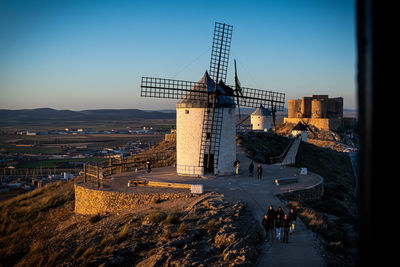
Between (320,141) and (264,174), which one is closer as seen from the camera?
(264,174)

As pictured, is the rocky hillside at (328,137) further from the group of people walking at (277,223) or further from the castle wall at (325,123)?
the group of people walking at (277,223)

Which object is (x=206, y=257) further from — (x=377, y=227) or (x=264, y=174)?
(x=264, y=174)

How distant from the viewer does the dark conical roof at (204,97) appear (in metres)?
17.7

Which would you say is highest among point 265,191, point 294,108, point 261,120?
point 294,108

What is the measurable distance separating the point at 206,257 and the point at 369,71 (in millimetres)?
7787

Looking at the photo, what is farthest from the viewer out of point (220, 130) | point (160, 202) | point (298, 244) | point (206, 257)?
point (220, 130)

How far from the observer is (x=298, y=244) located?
898 centimetres

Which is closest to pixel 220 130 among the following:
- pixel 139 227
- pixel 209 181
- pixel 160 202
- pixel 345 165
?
pixel 209 181

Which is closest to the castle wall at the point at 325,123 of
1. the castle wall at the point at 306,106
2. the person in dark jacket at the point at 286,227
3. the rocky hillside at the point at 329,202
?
the castle wall at the point at 306,106

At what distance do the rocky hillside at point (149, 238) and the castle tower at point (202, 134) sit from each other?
443 cm

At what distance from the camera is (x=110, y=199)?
14.9 m

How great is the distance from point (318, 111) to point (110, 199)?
148ft

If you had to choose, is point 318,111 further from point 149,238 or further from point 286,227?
point 149,238

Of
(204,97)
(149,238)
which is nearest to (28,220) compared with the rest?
(149,238)
